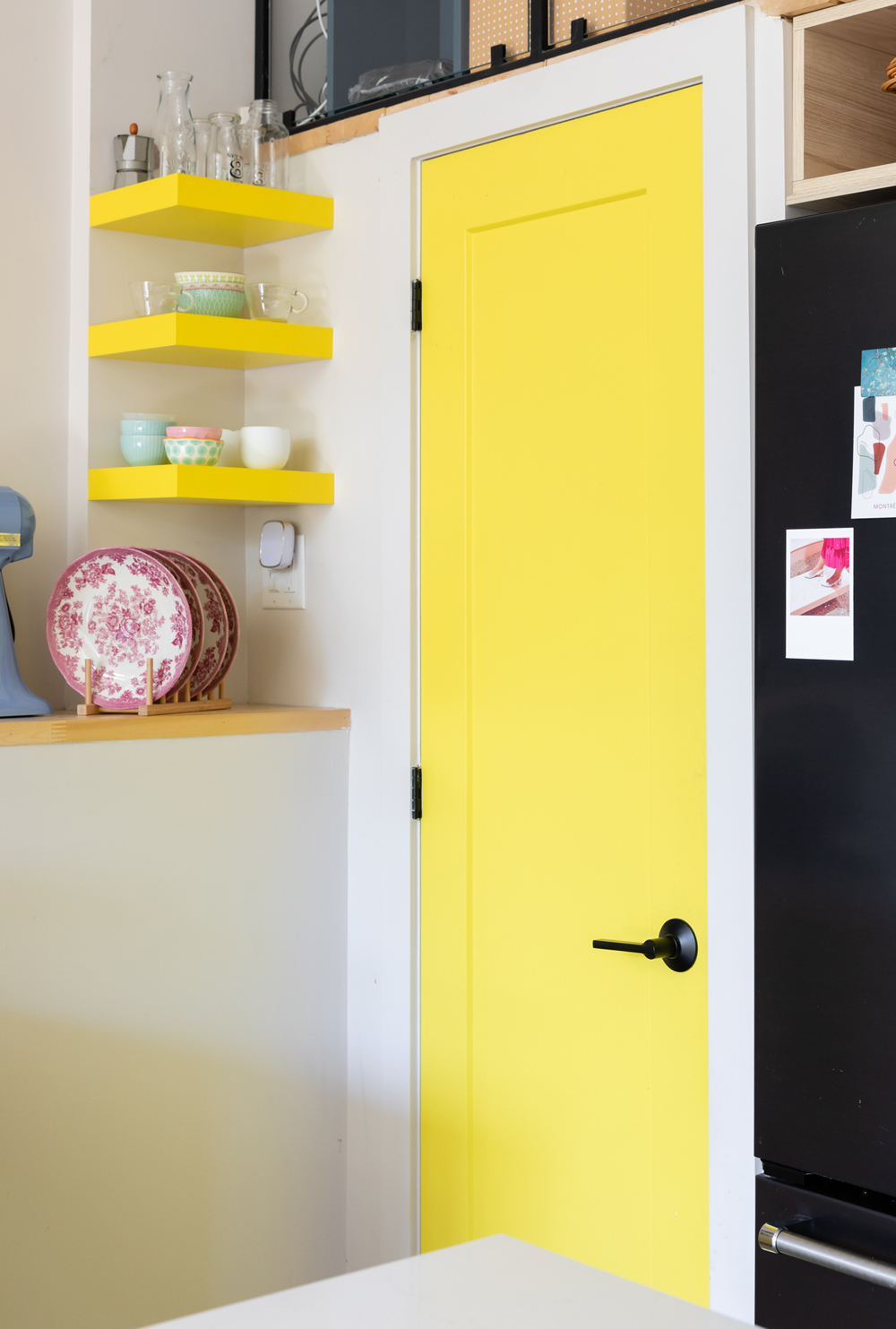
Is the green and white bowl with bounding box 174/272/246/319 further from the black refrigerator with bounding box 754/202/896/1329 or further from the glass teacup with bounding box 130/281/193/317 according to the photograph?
the black refrigerator with bounding box 754/202/896/1329

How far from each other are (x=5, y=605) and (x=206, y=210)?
0.77 meters

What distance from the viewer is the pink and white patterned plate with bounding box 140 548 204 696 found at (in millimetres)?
2332

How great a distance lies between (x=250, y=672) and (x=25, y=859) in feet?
2.50

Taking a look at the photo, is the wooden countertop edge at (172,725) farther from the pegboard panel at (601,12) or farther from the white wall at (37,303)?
the pegboard panel at (601,12)

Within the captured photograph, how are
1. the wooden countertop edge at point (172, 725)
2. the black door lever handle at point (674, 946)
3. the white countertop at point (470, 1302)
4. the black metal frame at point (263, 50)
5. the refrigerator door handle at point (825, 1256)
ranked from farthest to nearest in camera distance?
the black metal frame at point (263, 50) → the wooden countertop edge at point (172, 725) → the black door lever handle at point (674, 946) → the refrigerator door handle at point (825, 1256) → the white countertop at point (470, 1302)

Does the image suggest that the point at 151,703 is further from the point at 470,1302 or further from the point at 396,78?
the point at 470,1302

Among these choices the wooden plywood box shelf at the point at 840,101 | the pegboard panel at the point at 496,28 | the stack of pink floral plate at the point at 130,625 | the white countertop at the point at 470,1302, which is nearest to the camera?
the white countertop at the point at 470,1302

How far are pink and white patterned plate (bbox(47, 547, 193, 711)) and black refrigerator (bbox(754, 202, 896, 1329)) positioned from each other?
1.06 meters

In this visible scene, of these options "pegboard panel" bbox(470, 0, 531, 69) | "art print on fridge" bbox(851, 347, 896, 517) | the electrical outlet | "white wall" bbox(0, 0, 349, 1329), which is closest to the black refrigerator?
"art print on fridge" bbox(851, 347, 896, 517)

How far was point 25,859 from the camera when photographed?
6.79 feet

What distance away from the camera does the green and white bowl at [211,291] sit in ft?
7.92

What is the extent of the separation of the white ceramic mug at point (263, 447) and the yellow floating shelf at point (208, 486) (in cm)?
3

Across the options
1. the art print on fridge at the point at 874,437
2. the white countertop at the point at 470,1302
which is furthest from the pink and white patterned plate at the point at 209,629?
the white countertop at the point at 470,1302

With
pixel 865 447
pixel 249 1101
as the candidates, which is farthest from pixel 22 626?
pixel 865 447
